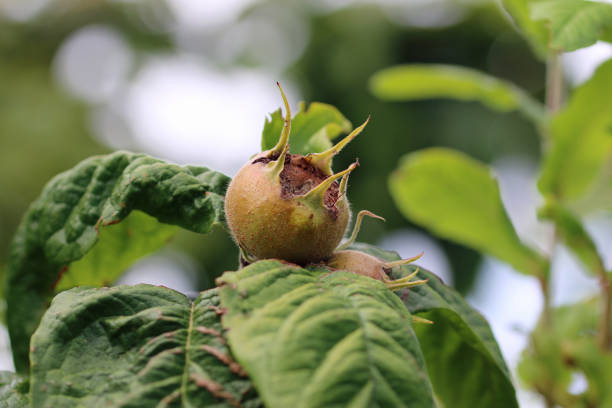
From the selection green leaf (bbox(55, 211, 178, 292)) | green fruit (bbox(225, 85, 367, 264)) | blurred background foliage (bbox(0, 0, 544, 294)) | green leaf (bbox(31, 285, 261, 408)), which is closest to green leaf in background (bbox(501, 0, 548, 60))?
green fruit (bbox(225, 85, 367, 264))

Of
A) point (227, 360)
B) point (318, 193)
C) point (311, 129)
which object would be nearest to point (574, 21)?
point (311, 129)

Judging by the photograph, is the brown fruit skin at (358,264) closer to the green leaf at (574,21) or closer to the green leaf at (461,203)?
the green leaf at (574,21)

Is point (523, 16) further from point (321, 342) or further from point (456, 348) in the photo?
point (321, 342)

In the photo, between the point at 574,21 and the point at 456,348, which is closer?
the point at 574,21

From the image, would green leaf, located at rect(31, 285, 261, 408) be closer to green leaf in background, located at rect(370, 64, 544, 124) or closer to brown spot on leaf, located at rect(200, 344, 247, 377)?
brown spot on leaf, located at rect(200, 344, 247, 377)

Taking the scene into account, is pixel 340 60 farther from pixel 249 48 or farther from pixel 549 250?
pixel 549 250

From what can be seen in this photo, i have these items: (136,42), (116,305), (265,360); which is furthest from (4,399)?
(136,42)
